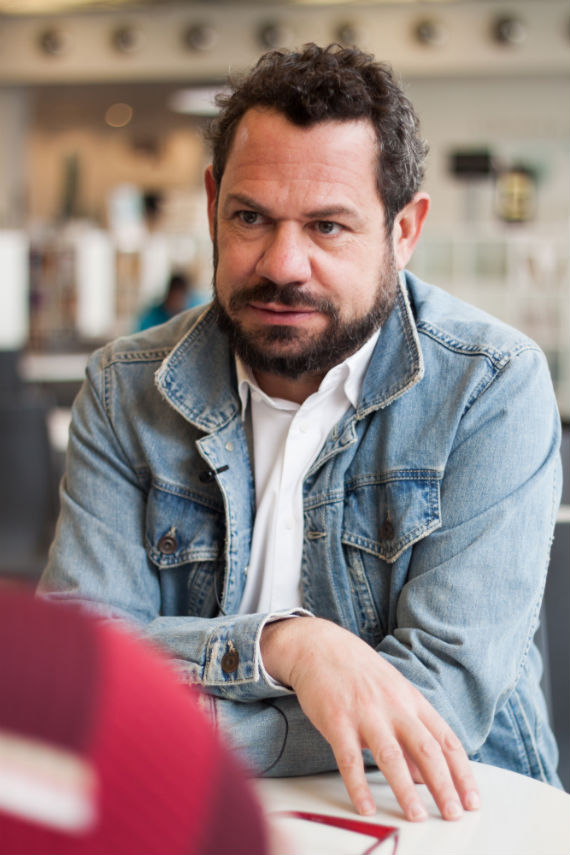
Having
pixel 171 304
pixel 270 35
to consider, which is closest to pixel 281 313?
pixel 171 304

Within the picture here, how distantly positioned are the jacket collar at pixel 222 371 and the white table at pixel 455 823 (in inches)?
18.9

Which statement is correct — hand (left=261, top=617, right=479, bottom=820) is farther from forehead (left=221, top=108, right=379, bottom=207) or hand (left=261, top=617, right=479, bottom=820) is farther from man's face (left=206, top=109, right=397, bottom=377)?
forehead (left=221, top=108, right=379, bottom=207)

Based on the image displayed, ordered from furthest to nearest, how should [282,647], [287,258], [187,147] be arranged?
[187,147]
[287,258]
[282,647]

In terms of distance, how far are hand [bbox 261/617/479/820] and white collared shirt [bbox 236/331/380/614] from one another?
25 centimetres

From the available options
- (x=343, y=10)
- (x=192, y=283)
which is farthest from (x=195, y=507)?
(x=343, y=10)

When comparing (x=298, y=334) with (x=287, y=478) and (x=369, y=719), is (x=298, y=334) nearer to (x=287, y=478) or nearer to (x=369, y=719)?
(x=287, y=478)

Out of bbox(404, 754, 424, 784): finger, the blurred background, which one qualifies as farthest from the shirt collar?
the blurred background

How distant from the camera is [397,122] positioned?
49.6 inches

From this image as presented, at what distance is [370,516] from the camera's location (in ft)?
4.06

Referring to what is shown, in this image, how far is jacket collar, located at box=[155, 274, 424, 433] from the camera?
1.26m

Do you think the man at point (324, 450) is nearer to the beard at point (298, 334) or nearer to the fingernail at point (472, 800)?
the beard at point (298, 334)

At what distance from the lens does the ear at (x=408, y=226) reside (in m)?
1.32

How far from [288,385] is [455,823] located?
646 millimetres

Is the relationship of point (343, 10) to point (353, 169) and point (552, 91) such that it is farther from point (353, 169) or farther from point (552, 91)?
point (353, 169)
